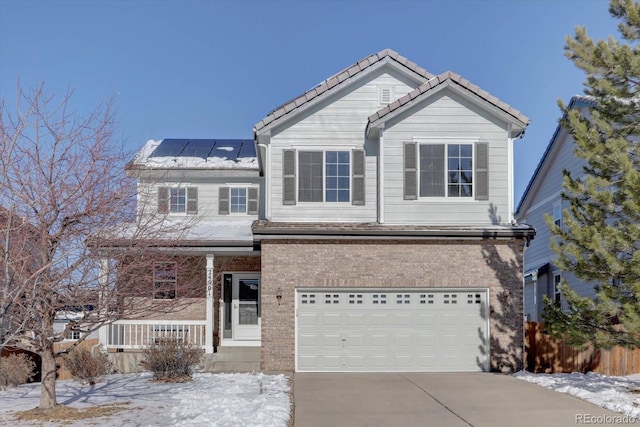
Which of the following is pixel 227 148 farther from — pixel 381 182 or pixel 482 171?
pixel 482 171

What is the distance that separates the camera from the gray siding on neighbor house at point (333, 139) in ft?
56.1

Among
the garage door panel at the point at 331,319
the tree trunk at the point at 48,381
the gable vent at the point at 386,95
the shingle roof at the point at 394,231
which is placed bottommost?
the tree trunk at the point at 48,381

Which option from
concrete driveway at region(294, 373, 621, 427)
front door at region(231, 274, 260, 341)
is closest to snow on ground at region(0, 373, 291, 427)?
concrete driveway at region(294, 373, 621, 427)

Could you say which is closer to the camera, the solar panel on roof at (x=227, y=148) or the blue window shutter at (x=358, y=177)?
the blue window shutter at (x=358, y=177)

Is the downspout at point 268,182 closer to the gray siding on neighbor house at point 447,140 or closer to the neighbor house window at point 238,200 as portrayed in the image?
the gray siding on neighbor house at point 447,140

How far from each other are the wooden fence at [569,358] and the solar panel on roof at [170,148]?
41.7 feet

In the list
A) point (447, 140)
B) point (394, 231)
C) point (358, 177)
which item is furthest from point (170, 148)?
point (447, 140)

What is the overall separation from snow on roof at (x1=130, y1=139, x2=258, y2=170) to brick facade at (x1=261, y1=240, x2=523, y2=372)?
19.5 ft

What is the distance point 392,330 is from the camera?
1678cm

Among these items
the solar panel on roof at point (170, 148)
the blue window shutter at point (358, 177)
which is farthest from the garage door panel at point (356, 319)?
the solar panel on roof at point (170, 148)

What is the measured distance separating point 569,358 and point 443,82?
7576 millimetres

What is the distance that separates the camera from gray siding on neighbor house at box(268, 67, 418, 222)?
56.1 feet

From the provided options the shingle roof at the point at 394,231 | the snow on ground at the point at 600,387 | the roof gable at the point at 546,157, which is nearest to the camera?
the snow on ground at the point at 600,387

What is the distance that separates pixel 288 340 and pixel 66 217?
7.41 metres
